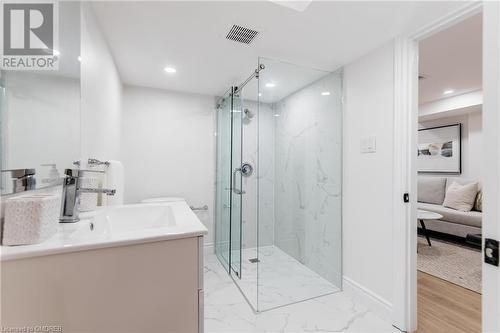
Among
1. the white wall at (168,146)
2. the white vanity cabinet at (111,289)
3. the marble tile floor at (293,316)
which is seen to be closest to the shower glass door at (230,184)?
the white wall at (168,146)

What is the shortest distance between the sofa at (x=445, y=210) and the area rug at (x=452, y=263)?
0.80 ft

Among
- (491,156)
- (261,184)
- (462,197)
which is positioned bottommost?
(462,197)

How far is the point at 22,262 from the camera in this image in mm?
707

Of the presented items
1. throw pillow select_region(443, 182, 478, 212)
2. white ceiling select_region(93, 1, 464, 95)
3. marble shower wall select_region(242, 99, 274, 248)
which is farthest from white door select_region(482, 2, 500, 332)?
throw pillow select_region(443, 182, 478, 212)

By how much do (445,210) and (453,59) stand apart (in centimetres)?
239

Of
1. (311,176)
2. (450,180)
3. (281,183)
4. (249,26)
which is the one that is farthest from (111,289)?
(450,180)

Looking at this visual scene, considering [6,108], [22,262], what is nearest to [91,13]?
[6,108]

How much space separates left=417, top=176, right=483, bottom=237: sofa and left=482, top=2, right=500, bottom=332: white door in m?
3.37

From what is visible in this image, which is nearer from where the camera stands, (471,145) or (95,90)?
(95,90)

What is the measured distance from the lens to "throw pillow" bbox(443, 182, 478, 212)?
3467 mm

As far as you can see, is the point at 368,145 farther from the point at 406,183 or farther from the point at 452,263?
the point at 452,263

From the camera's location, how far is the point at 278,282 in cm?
226

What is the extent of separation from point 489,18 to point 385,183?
48.6 inches

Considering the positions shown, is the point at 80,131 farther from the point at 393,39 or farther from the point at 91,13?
the point at 393,39
